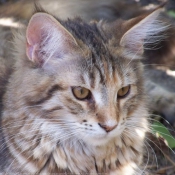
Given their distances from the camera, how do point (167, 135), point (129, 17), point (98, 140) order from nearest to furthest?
point (98, 140), point (167, 135), point (129, 17)

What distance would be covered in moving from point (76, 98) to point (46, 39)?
1.04ft

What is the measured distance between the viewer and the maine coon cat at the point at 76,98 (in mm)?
2180

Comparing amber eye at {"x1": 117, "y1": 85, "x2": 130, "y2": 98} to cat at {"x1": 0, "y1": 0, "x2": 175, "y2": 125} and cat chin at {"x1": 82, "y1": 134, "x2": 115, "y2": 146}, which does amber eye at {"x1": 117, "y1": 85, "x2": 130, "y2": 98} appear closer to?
cat chin at {"x1": 82, "y1": 134, "x2": 115, "y2": 146}

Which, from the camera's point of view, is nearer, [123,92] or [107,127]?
[107,127]

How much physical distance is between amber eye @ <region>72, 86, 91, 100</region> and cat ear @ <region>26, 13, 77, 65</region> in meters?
0.20

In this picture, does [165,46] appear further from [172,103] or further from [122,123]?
[122,123]

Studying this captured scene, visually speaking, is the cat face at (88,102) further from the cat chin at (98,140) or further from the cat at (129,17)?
the cat at (129,17)

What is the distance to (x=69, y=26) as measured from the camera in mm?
2375

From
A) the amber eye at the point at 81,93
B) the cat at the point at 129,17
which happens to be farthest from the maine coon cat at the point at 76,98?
the cat at the point at 129,17

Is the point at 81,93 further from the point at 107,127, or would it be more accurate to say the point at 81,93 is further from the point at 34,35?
the point at 34,35

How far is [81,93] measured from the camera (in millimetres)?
2184

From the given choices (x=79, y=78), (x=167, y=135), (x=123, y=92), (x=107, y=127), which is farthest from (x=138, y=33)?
(x=167, y=135)

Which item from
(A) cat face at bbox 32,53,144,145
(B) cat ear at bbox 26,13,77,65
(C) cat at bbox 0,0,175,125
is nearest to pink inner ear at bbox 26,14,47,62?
(B) cat ear at bbox 26,13,77,65

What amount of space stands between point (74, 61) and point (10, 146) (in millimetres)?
611
